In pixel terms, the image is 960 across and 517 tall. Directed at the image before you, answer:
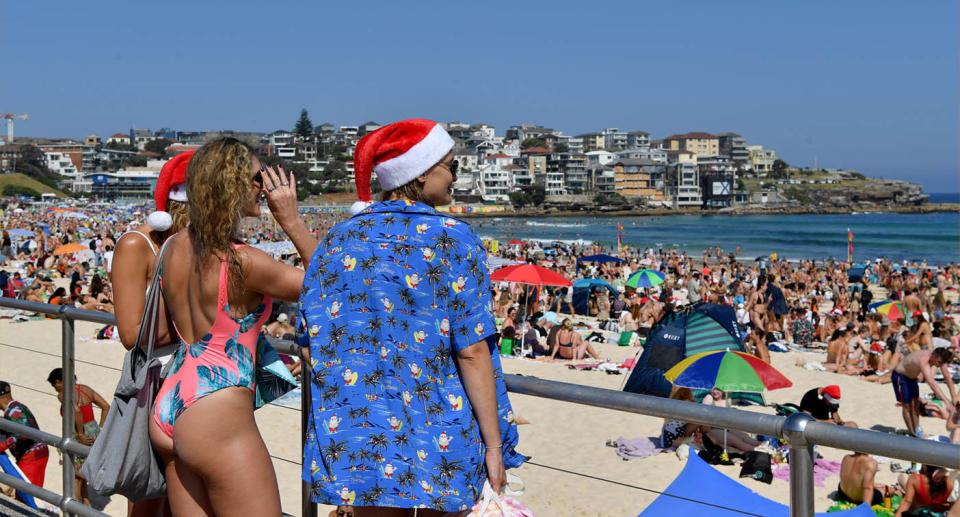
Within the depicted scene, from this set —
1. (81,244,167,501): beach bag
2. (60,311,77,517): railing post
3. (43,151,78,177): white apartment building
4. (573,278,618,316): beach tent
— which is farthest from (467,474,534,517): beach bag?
(43,151,78,177): white apartment building

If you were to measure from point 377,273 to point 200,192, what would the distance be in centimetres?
47

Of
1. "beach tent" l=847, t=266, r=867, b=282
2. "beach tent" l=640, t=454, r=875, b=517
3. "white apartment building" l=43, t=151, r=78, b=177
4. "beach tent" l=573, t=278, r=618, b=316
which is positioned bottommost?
"beach tent" l=847, t=266, r=867, b=282

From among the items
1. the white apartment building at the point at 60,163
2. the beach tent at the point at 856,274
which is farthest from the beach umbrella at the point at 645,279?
the white apartment building at the point at 60,163

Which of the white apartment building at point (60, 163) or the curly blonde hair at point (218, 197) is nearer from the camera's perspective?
the curly blonde hair at point (218, 197)

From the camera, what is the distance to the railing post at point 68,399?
2890mm

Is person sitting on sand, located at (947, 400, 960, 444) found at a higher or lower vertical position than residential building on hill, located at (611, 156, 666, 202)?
lower

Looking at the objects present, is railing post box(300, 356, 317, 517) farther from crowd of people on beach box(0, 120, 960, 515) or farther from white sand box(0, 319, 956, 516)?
white sand box(0, 319, 956, 516)

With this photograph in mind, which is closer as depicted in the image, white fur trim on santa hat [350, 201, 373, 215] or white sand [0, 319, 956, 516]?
white fur trim on santa hat [350, 201, 373, 215]

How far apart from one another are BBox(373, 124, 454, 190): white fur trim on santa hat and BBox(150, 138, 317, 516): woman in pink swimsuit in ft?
0.94

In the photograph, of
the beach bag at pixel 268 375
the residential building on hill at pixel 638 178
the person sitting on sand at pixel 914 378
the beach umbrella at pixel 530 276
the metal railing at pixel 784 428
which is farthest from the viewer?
the residential building on hill at pixel 638 178

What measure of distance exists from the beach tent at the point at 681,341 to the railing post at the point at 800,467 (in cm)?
802

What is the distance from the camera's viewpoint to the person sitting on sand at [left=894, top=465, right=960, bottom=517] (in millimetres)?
5406

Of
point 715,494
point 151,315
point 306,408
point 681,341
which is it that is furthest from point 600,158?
point 151,315

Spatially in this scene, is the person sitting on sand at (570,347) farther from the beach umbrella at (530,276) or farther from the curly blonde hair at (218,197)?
the curly blonde hair at (218,197)
